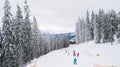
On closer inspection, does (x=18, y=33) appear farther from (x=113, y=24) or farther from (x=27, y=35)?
(x=113, y=24)

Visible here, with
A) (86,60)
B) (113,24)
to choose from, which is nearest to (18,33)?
(86,60)

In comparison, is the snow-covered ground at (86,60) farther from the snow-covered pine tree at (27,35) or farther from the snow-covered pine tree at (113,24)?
the snow-covered pine tree at (113,24)

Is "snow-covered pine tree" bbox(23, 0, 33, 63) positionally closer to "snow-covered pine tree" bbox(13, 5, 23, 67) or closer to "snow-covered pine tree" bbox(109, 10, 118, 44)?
"snow-covered pine tree" bbox(13, 5, 23, 67)

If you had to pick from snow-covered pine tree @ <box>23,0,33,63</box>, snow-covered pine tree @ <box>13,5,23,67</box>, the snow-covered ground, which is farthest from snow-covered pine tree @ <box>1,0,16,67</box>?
snow-covered pine tree @ <box>23,0,33,63</box>

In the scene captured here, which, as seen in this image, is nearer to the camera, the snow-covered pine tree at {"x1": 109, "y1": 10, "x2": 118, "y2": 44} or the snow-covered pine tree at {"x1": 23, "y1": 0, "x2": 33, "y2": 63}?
the snow-covered pine tree at {"x1": 23, "y1": 0, "x2": 33, "y2": 63}

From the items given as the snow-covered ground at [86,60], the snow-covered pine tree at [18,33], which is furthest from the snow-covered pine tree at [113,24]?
the snow-covered pine tree at [18,33]

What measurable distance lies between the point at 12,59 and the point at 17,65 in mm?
2724

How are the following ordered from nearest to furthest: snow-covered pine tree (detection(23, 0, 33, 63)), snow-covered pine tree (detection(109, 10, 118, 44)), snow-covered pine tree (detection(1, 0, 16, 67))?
snow-covered pine tree (detection(1, 0, 16, 67))
snow-covered pine tree (detection(23, 0, 33, 63))
snow-covered pine tree (detection(109, 10, 118, 44))

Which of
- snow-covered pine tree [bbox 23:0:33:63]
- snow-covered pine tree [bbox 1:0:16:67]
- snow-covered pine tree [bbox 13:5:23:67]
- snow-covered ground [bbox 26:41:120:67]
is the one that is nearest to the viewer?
snow-covered ground [bbox 26:41:120:67]

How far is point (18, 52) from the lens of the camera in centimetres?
4022

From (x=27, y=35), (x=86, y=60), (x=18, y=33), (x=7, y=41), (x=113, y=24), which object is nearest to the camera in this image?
(x=86, y=60)

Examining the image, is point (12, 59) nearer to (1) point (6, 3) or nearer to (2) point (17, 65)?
(2) point (17, 65)

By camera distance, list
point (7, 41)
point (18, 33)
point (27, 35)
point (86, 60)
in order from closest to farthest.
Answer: point (86, 60), point (7, 41), point (18, 33), point (27, 35)

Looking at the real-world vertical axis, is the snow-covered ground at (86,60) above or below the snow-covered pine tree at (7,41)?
below
